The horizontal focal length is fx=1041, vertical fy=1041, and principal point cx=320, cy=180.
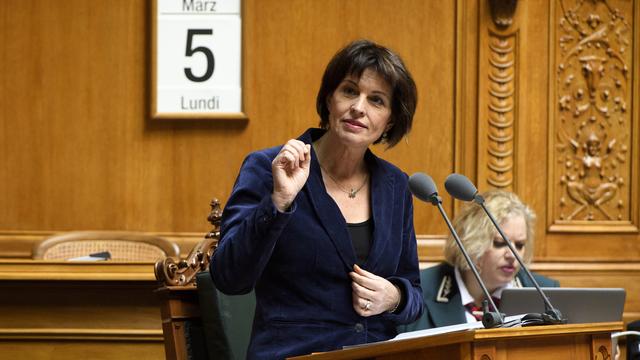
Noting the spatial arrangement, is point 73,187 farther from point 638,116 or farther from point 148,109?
Result: point 638,116

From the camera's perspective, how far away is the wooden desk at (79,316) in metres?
3.75

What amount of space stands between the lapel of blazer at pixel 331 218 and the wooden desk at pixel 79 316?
142 cm

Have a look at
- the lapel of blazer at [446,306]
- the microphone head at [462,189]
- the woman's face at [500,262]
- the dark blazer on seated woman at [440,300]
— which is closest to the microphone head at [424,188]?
the microphone head at [462,189]

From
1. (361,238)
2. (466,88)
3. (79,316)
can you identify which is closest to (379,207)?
(361,238)

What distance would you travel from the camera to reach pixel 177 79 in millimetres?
5020

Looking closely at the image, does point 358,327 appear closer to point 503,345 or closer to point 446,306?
point 503,345

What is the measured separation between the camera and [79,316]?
3.80 metres

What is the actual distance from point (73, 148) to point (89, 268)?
134 cm

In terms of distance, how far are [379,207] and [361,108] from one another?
247mm

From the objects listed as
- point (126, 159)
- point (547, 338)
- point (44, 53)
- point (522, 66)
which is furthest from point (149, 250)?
point (547, 338)

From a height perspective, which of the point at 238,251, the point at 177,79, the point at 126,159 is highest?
the point at 177,79

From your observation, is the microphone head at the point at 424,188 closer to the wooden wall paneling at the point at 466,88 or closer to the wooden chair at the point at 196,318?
the wooden chair at the point at 196,318

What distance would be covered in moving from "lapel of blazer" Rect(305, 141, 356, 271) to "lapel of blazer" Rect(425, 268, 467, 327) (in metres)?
1.46

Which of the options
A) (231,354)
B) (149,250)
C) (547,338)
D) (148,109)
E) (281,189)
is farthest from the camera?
(148,109)
